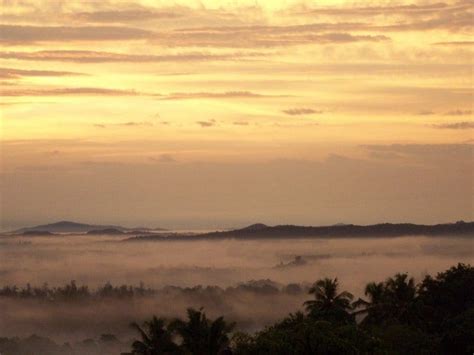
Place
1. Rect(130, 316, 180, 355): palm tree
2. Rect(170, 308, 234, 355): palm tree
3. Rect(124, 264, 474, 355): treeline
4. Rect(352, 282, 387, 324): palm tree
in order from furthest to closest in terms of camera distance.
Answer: Rect(352, 282, 387, 324): palm tree
Rect(130, 316, 180, 355): palm tree
Rect(170, 308, 234, 355): palm tree
Rect(124, 264, 474, 355): treeline

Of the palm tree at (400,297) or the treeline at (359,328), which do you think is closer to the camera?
the treeline at (359,328)

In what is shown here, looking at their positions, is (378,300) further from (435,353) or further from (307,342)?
(307,342)

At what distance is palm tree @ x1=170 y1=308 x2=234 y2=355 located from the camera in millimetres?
95438

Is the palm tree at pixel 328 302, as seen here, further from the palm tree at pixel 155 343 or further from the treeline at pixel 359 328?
the palm tree at pixel 155 343

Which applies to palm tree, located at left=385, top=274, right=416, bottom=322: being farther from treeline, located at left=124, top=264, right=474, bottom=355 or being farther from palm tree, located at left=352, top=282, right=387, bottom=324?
palm tree, located at left=352, top=282, right=387, bottom=324

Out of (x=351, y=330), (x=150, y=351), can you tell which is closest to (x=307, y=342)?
(x=351, y=330)

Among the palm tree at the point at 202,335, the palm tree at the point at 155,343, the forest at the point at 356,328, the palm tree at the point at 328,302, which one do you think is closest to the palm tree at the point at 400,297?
the forest at the point at 356,328

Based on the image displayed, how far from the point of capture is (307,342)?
3401 inches

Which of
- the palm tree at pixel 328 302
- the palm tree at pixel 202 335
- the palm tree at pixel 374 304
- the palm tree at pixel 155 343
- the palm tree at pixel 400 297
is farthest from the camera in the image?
the palm tree at pixel 374 304

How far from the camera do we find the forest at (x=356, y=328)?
284 ft

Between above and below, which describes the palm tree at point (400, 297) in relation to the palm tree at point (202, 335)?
above

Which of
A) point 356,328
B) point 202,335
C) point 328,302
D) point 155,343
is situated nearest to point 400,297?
point 328,302

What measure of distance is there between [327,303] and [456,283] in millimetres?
14315

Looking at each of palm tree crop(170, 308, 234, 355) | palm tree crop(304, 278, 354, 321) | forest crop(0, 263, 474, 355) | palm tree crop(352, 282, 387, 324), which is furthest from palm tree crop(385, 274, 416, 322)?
palm tree crop(170, 308, 234, 355)
